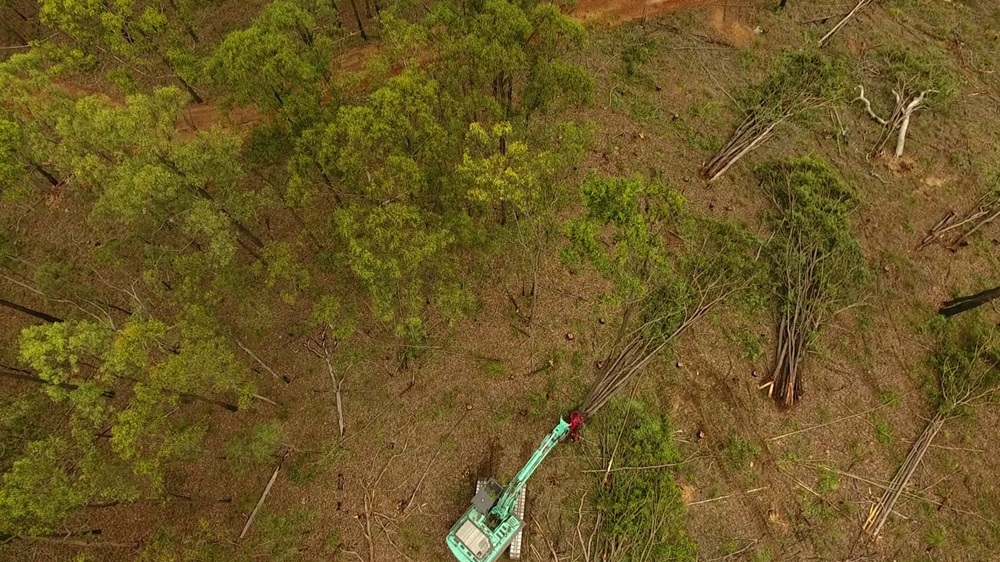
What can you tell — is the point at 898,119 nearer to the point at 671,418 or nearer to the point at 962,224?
the point at 962,224

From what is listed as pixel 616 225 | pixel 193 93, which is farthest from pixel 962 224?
pixel 193 93

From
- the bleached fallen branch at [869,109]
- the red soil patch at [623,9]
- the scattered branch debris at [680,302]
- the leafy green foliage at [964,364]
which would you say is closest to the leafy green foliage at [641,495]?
the scattered branch debris at [680,302]

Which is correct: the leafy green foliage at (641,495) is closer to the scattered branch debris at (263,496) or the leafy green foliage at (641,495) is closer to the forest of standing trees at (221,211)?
the forest of standing trees at (221,211)

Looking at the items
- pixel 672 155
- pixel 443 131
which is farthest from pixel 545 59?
pixel 672 155

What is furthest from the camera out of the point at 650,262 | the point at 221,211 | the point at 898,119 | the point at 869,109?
the point at 869,109

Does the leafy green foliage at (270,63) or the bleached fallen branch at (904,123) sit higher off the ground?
the leafy green foliage at (270,63)

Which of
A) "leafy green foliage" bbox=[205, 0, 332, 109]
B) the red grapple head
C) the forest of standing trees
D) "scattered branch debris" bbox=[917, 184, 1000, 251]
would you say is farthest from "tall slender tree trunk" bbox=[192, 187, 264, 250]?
"scattered branch debris" bbox=[917, 184, 1000, 251]
